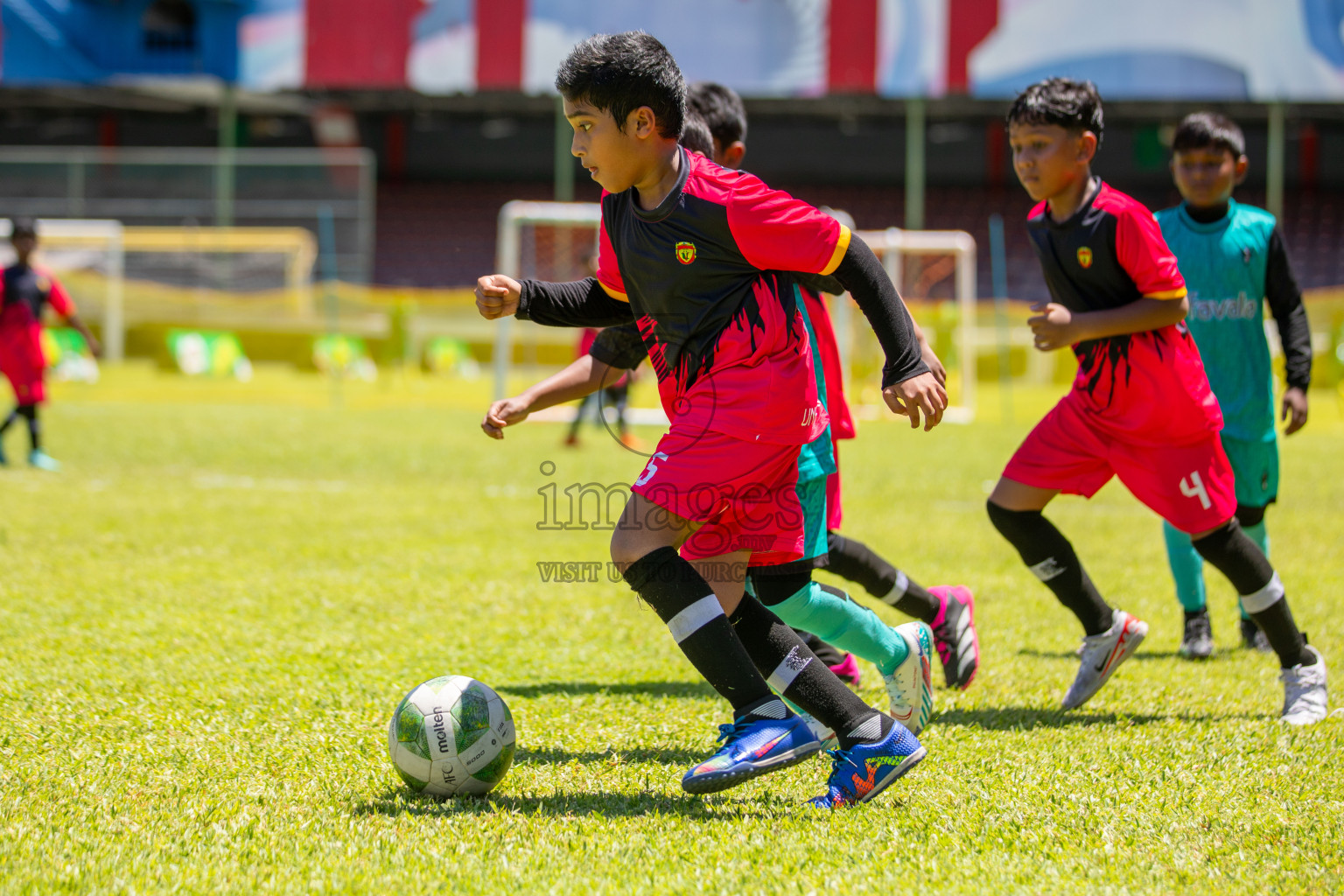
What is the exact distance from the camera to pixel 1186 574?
14.8 feet

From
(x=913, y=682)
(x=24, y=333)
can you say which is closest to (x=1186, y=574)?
(x=913, y=682)

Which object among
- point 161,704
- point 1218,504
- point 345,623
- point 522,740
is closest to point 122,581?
point 345,623

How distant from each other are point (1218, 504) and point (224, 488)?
22.3ft

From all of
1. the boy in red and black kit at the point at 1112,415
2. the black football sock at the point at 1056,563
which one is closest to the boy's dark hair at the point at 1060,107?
the boy in red and black kit at the point at 1112,415

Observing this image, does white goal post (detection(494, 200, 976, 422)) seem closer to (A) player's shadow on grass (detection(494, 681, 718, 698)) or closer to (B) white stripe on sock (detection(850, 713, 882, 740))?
(A) player's shadow on grass (detection(494, 681, 718, 698))

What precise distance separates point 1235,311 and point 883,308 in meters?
2.36

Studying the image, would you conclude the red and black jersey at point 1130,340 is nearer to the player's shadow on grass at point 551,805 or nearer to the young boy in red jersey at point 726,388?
the young boy in red jersey at point 726,388

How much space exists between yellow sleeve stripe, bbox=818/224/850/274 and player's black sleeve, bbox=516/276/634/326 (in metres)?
0.61

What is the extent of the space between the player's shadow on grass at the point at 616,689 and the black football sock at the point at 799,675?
3.47 feet

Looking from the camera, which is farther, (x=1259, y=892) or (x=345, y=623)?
(x=345, y=623)

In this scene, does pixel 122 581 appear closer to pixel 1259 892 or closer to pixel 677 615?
pixel 677 615

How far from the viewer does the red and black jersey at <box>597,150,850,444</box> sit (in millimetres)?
2627

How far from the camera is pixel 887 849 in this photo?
250 cm

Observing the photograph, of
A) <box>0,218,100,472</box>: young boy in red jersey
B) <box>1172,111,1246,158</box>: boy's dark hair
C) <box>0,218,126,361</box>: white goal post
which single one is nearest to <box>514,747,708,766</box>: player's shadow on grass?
<box>1172,111,1246,158</box>: boy's dark hair
